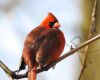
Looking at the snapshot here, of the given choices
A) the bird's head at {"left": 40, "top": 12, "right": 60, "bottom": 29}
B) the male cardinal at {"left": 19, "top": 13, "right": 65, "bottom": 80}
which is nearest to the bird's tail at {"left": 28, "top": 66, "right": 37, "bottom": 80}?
the male cardinal at {"left": 19, "top": 13, "right": 65, "bottom": 80}

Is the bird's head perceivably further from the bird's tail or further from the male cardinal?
the bird's tail

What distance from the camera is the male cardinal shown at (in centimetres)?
251

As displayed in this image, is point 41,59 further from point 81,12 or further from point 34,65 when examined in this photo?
point 81,12

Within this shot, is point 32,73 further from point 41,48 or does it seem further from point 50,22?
point 50,22

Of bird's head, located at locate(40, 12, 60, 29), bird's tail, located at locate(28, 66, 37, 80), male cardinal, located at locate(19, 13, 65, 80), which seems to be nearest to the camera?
bird's tail, located at locate(28, 66, 37, 80)

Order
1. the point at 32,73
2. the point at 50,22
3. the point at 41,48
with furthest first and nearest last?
1. the point at 50,22
2. the point at 41,48
3. the point at 32,73

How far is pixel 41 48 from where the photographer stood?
8.43 feet

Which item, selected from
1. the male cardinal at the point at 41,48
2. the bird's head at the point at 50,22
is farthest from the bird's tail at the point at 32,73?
the bird's head at the point at 50,22

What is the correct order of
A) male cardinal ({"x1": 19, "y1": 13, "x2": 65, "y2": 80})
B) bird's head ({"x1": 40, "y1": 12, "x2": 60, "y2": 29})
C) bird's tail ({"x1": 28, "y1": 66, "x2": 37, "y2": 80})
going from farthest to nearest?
bird's head ({"x1": 40, "y1": 12, "x2": 60, "y2": 29}) → male cardinal ({"x1": 19, "y1": 13, "x2": 65, "y2": 80}) → bird's tail ({"x1": 28, "y1": 66, "x2": 37, "y2": 80})

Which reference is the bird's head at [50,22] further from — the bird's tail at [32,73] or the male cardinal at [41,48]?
the bird's tail at [32,73]

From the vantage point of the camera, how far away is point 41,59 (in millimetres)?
2502

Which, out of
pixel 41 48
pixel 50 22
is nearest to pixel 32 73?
pixel 41 48

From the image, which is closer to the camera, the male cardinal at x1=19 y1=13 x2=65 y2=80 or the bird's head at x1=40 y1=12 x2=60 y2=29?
the male cardinal at x1=19 y1=13 x2=65 y2=80

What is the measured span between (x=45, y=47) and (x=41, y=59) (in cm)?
13
